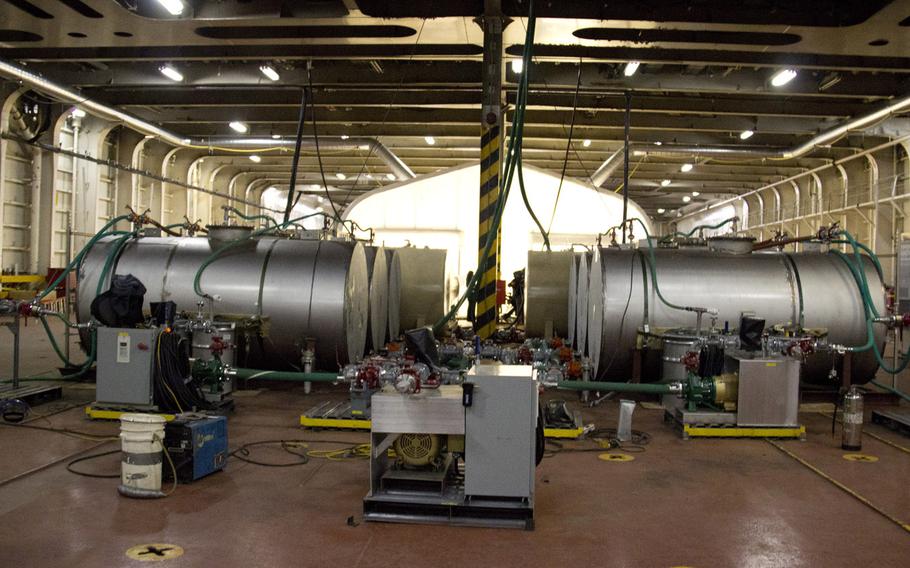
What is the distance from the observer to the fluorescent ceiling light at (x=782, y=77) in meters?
11.3

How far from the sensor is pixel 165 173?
798 inches

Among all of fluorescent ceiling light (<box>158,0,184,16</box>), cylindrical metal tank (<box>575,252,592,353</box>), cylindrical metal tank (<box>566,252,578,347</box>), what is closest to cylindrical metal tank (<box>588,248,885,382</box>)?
cylindrical metal tank (<box>575,252,592,353</box>)

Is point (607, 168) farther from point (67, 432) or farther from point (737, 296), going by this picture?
point (67, 432)

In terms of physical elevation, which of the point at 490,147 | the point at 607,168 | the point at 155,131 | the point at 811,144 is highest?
the point at 811,144

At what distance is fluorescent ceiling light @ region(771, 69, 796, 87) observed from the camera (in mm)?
11336

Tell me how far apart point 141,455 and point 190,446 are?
340 millimetres

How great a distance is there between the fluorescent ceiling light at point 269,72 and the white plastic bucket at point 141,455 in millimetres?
8526

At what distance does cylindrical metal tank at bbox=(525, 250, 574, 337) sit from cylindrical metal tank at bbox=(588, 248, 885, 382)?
4344mm

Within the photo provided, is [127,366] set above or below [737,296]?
below

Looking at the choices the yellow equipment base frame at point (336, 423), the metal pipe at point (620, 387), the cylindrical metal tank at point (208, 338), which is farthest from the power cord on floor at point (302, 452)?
the metal pipe at point (620, 387)

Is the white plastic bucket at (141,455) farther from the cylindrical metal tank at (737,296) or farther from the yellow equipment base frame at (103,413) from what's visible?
the cylindrical metal tank at (737,296)

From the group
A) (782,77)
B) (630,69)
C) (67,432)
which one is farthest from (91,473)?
(782,77)

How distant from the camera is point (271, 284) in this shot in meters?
8.51

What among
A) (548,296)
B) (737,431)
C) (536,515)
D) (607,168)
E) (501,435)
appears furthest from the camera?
(607,168)
